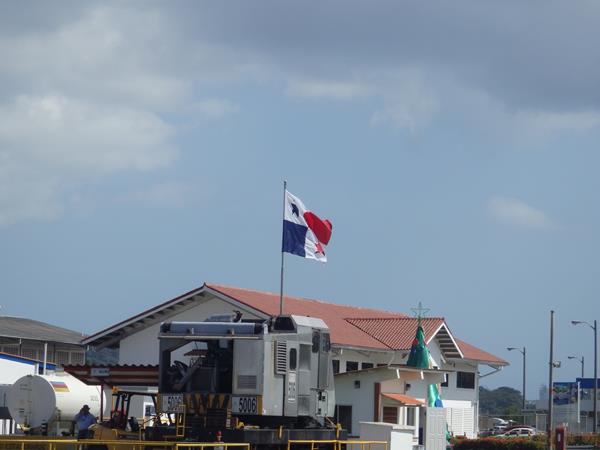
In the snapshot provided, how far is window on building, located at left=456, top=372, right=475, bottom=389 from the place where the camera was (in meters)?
56.7

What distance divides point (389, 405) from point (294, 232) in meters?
11.5

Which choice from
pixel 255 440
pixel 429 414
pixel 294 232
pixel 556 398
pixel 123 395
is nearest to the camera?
pixel 255 440

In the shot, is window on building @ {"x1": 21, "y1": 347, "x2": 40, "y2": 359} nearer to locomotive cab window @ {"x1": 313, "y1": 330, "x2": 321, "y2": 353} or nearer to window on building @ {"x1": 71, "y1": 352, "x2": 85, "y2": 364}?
window on building @ {"x1": 71, "y1": 352, "x2": 85, "y2": 364}

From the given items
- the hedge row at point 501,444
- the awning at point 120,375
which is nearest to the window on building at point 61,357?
the hedge row at point 501,444

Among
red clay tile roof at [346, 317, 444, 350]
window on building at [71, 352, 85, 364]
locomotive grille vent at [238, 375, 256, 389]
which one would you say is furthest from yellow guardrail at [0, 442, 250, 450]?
window on building at [71, 352, 85, 364]

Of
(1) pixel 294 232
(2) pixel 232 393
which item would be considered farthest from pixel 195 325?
(1) pixel 294 232

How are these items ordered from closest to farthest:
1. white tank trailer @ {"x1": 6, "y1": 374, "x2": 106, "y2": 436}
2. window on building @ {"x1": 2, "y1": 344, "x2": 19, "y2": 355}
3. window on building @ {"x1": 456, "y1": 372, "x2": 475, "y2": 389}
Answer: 1. white tank trailer @ {"x1": 6, "y1": 374, "x2": 106, "y2": 436}
2. window on building @ {"x1": 456, "y1": 372, "x2": 475, "y2": 389}
3. window on building @ {"x1": 2, "y1": 344, "x2": 19, "y2": 355}

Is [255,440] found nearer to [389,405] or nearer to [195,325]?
[195,325]

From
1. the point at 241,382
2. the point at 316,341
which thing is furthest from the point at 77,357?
the point at 241,382

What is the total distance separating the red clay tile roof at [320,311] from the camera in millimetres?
42656

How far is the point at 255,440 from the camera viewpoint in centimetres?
2180

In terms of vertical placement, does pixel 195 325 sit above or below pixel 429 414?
above

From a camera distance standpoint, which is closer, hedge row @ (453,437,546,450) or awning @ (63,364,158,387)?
awning @ (63,364,158,387)

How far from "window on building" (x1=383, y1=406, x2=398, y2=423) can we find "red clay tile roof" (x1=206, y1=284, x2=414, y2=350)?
3274 mm
